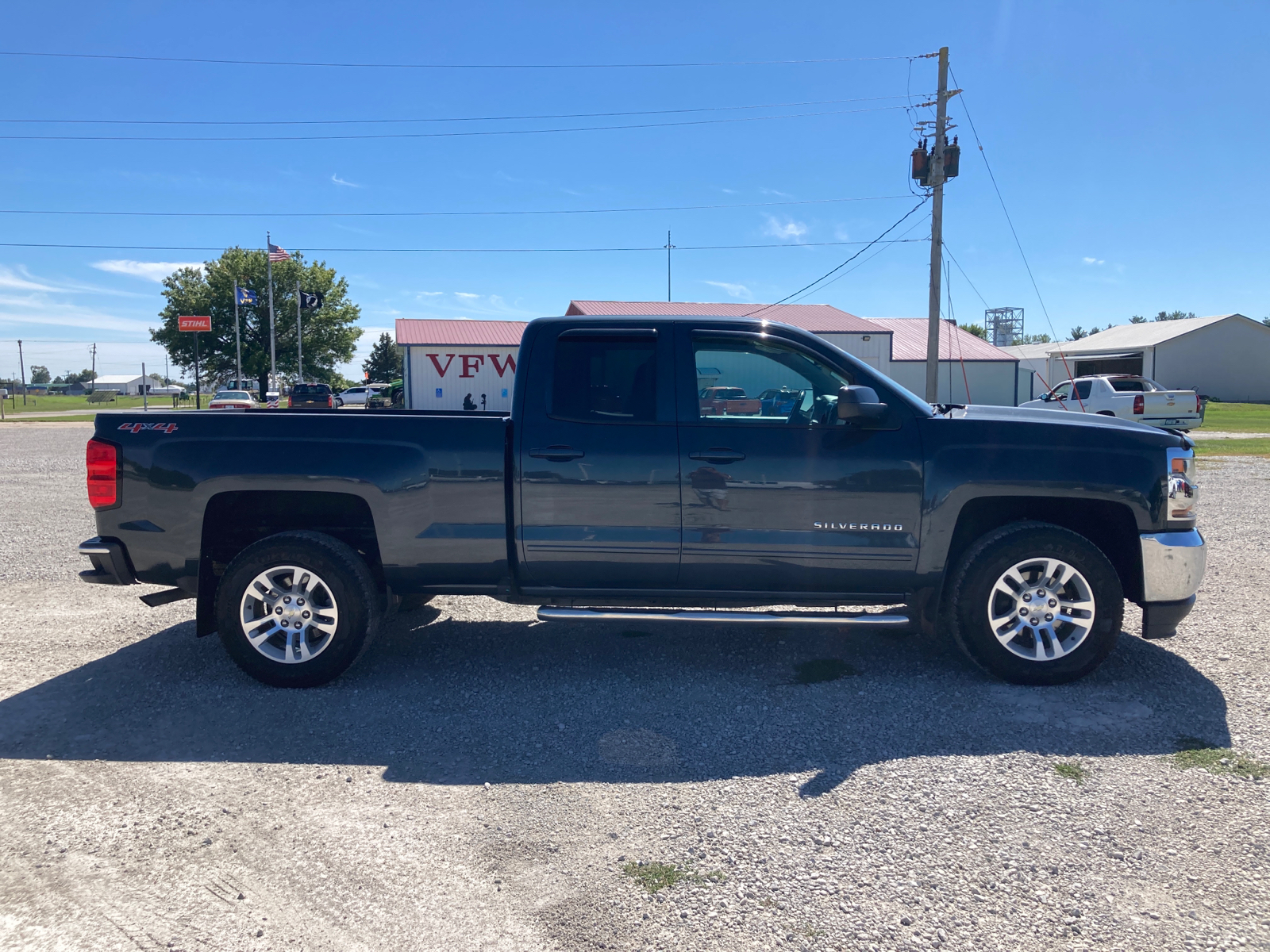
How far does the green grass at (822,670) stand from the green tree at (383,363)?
98.3 metres

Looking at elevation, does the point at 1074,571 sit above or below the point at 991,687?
above

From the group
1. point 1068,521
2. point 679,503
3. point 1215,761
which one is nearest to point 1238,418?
point 1068,521

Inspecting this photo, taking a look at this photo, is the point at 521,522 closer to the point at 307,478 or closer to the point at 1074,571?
the point at 307,478

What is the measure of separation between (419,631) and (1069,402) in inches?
1008

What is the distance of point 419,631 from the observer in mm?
5773

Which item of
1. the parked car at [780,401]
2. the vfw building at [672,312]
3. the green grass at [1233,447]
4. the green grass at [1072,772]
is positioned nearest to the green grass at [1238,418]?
the green grass at [1233,447]

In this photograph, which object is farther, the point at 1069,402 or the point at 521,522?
the point at 1069,402

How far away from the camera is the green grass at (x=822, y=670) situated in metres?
4.77

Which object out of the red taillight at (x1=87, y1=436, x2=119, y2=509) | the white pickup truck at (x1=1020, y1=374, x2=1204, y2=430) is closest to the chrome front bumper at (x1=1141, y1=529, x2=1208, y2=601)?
the red taillight at (x1=87, y1=436, x2=119, y2=509)

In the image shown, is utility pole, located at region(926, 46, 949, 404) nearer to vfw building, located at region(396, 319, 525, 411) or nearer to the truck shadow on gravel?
the truck shadow on gravel

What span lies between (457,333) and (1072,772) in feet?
135

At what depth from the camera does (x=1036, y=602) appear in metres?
4.55

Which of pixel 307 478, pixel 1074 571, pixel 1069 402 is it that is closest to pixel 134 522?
pixel 307 478

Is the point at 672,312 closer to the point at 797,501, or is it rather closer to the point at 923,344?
the point at 923,344
